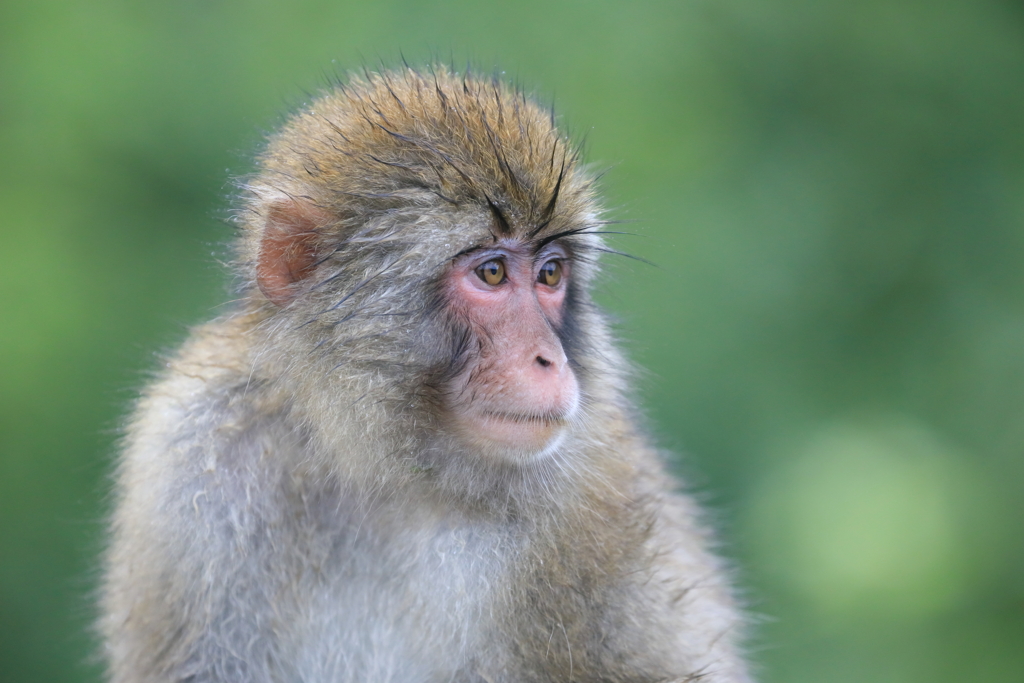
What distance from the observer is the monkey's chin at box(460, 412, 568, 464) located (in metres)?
2.74

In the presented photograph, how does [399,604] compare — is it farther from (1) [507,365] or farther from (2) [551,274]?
(2) [551,274]

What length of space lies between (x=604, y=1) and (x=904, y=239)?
2.45m

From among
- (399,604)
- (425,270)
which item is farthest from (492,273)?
(399,604)

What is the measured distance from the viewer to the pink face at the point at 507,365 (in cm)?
274

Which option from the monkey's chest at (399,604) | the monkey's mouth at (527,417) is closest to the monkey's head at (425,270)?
the monkey's mouth at (527,417)

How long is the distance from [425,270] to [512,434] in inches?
21.4

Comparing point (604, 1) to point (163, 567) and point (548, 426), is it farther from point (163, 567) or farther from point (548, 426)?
point (163, 567)

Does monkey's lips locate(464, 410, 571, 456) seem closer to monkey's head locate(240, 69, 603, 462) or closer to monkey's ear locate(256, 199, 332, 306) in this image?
monkey's head locate(240, 69, 603, 462)

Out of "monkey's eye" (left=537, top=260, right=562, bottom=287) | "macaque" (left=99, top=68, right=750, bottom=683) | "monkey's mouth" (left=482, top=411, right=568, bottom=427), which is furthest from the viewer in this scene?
"monkey's eye" (left=537, top=260, right=562, bottom=287)

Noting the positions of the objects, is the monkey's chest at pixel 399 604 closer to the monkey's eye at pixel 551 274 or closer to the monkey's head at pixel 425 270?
the monkey's head at pixel 425 270

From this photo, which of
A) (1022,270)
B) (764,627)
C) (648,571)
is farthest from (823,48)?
(648,571)

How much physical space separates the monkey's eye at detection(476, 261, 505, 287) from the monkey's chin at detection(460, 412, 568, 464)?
41cm

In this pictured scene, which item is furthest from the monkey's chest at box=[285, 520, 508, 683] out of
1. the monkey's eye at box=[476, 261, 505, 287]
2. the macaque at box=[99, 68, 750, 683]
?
the monkey's eye at box=[476, 261, 505, 287]

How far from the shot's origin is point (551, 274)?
10.3 feet
